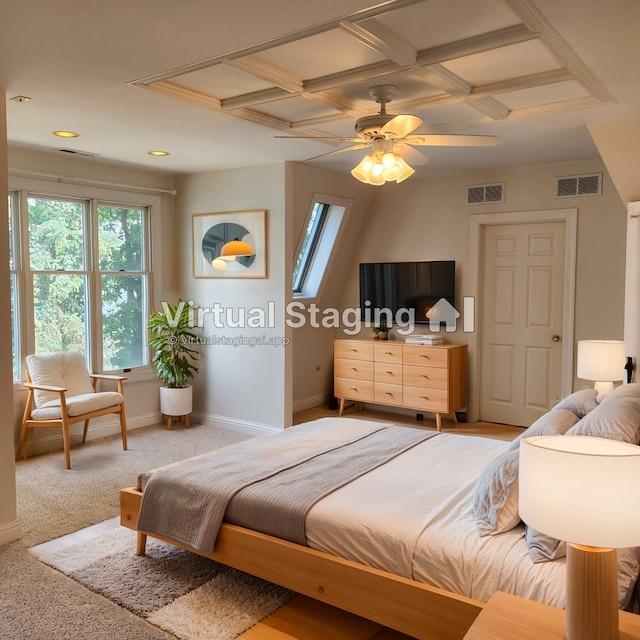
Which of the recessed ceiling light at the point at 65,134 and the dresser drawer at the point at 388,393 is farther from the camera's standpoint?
the dresser drawer at the point at 388,393

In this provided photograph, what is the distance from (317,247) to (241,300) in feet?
3.87

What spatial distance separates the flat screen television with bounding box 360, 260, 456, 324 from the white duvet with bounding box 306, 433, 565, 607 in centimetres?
320

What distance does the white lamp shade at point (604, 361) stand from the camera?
335 centimetres

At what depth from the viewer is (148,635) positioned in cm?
239

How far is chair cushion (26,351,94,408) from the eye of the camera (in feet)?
15.3

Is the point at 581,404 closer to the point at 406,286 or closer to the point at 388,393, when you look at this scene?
the point at 388,393

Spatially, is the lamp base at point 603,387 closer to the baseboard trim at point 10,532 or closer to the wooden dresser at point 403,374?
the wooden dresser at point 403,374

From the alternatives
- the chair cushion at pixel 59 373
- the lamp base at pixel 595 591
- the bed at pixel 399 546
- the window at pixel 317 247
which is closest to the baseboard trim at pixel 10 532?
the bed at pixel 399 546

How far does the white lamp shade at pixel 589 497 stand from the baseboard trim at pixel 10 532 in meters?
2.93

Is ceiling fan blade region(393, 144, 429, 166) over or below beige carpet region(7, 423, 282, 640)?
over

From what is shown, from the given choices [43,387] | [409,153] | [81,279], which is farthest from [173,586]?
[81,279]

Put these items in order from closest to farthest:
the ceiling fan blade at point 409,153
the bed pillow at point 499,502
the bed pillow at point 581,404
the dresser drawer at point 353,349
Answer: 1. the bed pillow at point 499,502
2. the bed pillow at point 581,404
3. the ceiling fan blade at point 409,153
4. the dresser drawer at point 353,349

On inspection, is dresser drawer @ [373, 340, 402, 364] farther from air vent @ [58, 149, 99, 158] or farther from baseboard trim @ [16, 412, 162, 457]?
air vent @ [58, 149, 99, 158]

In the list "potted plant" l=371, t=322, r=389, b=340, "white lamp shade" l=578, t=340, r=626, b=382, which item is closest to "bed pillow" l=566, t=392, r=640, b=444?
"white lamp shade" l=578, t=340, r=626, b=382
